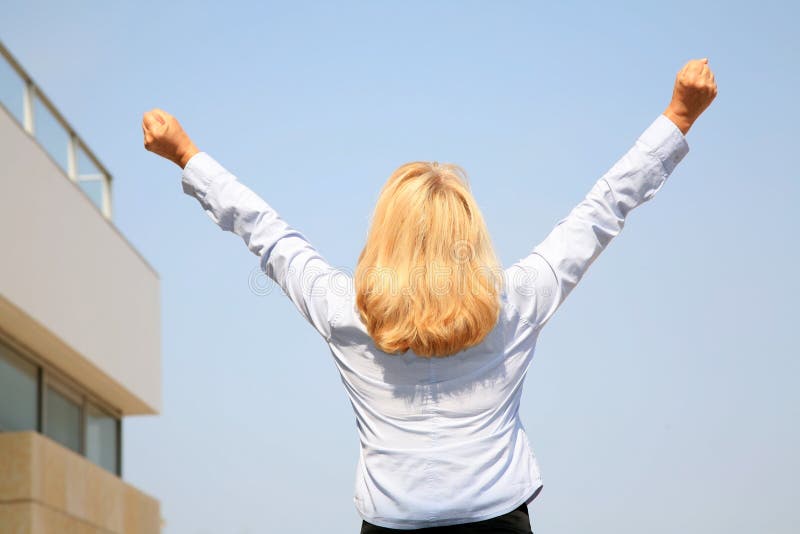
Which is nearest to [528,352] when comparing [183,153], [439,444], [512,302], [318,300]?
[512,302]

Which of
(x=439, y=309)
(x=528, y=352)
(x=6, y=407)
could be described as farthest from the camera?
(x=6, y=407)

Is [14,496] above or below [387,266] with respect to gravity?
above

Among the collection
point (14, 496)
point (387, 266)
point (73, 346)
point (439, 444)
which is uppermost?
point (73, 346)

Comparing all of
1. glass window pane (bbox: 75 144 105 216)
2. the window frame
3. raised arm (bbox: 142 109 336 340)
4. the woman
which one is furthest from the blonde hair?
glass window pane (bbox: 75 144 105 216)

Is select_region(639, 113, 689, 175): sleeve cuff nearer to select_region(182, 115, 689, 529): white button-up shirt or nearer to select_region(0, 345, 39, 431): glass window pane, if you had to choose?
select_region(182, 115, 689, 529): white button-up shirt

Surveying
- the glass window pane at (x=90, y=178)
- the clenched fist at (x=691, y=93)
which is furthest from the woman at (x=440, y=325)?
the glass window pane at (x=90, y=178)

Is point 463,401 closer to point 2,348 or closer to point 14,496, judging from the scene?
point 14,496

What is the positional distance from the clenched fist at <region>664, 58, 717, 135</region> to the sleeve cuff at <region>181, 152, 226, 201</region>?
87 centimetres

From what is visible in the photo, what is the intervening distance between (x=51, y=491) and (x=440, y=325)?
9.15 metres

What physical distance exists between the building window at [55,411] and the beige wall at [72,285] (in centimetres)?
16

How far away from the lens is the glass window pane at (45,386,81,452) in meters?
12.1

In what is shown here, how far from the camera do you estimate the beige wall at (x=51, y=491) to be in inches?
391

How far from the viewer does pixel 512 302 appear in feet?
6.88

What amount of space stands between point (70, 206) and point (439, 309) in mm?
10104
